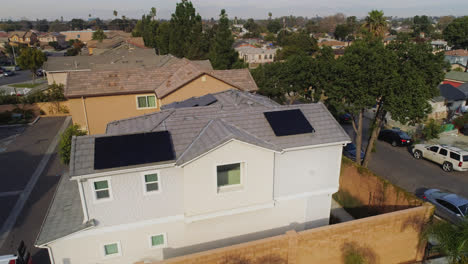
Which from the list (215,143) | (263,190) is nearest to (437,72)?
(263,190)

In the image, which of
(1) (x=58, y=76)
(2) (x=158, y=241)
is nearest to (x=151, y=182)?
(2) (x=158, y=241)

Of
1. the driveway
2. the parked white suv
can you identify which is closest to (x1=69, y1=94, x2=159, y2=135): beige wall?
the driveway

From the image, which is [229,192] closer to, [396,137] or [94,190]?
[94,190]

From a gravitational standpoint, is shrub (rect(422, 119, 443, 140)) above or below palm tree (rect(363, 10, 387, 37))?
below

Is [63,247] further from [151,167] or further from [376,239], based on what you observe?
[376,239]

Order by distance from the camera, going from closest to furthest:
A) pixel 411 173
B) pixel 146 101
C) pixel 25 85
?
1. pixel 411 173
2. pixel 146 101
3. pixel 25 85

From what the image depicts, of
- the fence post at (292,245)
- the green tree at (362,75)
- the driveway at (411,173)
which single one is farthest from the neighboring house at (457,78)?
the fence post at (292,245)

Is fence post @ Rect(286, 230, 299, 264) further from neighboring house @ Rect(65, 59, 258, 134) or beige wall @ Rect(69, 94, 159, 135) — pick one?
beige wall @ Rect(69, 94, 159, 135)
